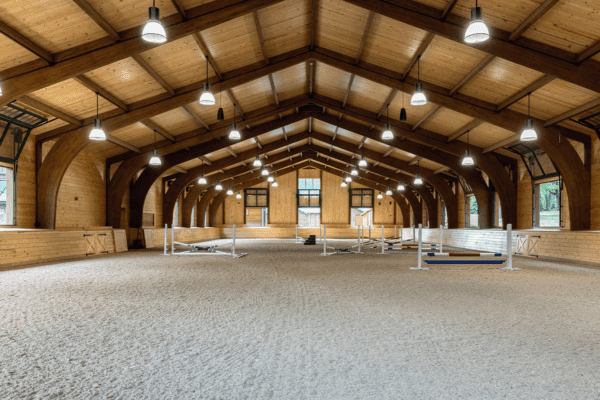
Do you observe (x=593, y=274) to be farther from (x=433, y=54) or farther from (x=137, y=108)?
(x=137, y=108)

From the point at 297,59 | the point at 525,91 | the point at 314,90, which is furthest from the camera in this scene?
the point at 314,90

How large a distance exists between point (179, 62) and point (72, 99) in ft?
11.1

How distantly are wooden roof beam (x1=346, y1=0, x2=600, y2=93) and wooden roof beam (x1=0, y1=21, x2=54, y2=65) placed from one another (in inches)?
266

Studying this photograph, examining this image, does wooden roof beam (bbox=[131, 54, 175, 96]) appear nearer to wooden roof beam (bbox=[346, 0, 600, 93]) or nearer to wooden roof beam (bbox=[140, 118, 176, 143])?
wooden roof beam (bbox=[140, 118, 176, 143])

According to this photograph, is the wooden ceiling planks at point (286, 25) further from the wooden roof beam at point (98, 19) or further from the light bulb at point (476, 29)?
the light bulb at point (476, 29)

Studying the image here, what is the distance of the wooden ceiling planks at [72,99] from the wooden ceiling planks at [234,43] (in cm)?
377

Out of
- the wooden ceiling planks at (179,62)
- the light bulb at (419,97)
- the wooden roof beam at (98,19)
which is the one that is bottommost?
the light bulb at (419,97)

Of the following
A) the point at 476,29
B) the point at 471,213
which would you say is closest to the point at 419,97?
the point at 476,29

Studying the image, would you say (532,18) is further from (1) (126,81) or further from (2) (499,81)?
(1) (126,81)

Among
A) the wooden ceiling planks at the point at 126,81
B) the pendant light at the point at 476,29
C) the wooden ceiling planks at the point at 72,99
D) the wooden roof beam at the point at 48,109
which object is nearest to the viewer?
the pendant light at the point at 476,29

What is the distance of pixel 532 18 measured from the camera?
8.38m

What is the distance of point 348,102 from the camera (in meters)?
17.0

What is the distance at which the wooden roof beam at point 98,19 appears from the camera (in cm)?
790

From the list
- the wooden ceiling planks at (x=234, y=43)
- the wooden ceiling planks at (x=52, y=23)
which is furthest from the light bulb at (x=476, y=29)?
the wooden ceiling planks at (x=52, y=23)
